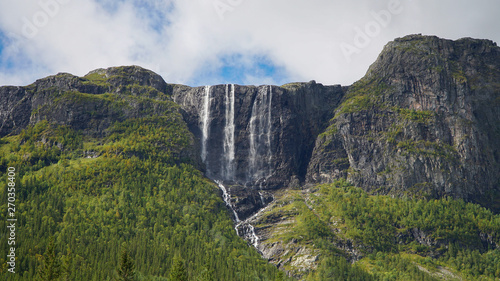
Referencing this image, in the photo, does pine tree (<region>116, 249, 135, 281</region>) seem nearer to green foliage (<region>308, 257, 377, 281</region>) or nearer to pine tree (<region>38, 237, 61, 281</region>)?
pine tree (<region>38, 237, 61, 281</region>)

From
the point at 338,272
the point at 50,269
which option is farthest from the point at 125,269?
the point at 338,272

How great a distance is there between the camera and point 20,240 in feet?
530

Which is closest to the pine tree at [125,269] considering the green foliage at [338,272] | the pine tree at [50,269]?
the pine tree at [50,269]

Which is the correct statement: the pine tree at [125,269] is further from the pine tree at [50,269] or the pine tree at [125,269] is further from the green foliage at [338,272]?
the green foliage at [338,272]

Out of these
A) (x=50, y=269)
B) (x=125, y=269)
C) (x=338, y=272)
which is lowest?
(x=338, y=272)

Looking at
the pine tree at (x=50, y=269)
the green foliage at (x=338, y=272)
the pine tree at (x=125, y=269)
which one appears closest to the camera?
the pine tree at (x=125, y=269)

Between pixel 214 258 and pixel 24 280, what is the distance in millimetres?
62625

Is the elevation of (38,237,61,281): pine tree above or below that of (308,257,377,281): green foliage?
above

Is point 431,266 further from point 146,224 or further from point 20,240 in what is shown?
point 20,240

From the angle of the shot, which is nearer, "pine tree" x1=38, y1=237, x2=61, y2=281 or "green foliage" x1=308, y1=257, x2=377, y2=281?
"pine tree" x1=38, y1=237, x2=61, y2=281

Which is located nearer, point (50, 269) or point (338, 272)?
point (50, 269)

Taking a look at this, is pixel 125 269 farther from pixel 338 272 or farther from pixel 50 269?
pixel 338 272

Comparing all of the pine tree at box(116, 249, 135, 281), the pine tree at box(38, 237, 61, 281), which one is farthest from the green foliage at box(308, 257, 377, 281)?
the pine tree at box(38, 237, 61, 281)

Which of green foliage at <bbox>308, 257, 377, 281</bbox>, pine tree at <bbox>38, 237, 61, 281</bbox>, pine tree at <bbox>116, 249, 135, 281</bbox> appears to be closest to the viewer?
pine tree at <bbox>116, 249, 135, 281</bbox>
